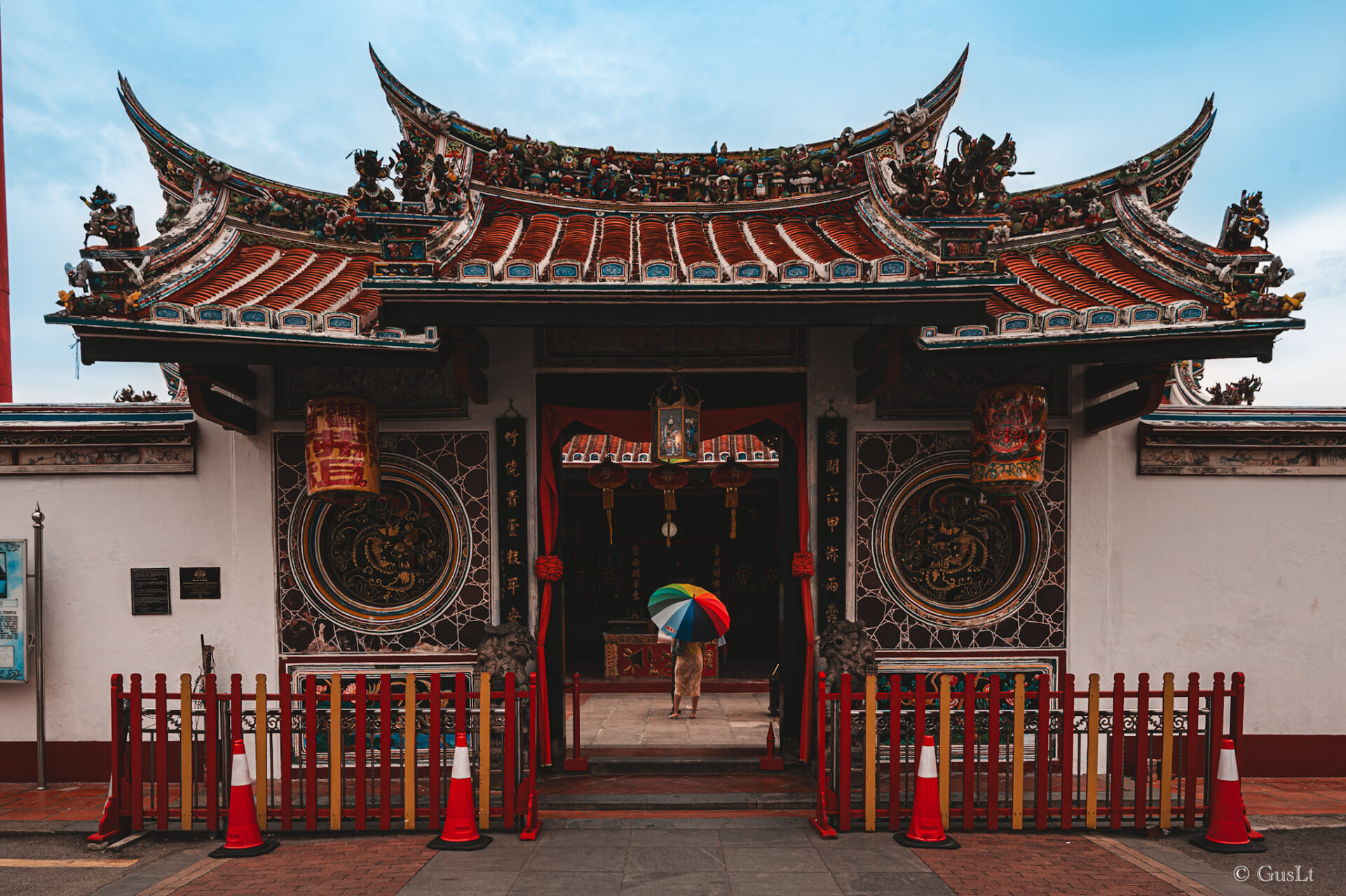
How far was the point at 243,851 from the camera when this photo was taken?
6133 millimetres

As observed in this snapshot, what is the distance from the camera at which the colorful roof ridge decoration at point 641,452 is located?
13.8 metres

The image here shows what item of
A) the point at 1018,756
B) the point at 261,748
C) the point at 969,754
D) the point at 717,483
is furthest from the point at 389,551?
the point at 1018,756

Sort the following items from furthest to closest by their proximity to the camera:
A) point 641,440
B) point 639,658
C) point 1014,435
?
point 639,658
point 641,440
point 1014,435

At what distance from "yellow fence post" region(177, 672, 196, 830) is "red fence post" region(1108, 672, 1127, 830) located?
23.0 ft

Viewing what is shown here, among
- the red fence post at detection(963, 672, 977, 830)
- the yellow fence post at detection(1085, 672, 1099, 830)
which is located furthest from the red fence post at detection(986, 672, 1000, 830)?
the yellow fence post at detection(1085, 672, 1099, 830)

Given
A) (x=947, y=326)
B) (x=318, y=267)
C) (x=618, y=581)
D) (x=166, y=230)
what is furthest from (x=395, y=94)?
(x=618, y=581)

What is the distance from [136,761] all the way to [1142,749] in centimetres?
795

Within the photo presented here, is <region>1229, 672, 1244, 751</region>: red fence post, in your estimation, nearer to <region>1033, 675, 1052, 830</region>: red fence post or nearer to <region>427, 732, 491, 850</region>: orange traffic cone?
<region>1033, 675, 1052, 830</region>: red fence post

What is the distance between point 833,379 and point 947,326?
154cm

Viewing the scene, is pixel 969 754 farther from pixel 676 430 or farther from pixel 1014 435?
pixel 676 430

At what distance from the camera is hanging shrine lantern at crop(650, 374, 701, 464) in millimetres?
7633

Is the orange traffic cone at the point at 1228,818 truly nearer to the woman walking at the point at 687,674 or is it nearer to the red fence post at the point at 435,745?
the red fence post at the point at 435,745

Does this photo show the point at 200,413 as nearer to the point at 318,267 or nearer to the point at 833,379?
the point at 318,267

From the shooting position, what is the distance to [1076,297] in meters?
7.76
